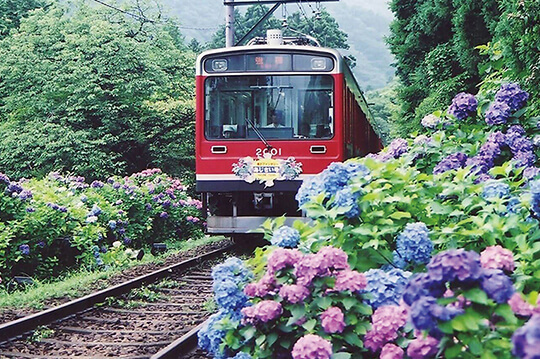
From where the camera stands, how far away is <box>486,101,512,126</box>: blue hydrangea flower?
5.13 meters

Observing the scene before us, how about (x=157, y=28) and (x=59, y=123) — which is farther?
(x=157, y=28)

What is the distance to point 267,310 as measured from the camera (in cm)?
307

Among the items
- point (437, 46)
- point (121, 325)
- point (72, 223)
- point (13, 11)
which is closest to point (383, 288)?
point (121, 325)

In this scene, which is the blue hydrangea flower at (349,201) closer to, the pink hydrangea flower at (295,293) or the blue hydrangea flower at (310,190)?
the blue hydrangea flower at (310,190)

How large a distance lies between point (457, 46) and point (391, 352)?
832 cm

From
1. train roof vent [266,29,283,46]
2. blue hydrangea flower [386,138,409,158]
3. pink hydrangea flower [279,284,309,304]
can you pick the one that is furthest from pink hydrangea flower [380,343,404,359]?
train roof vent [266,29,283,46]

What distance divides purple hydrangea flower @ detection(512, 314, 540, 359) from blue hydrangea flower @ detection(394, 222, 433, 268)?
1.38m

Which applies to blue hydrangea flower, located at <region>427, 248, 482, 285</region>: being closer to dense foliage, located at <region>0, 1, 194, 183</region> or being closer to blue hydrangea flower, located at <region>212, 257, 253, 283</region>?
blue hydrangea flower, located at <region>212, 257, 253, 283</region>

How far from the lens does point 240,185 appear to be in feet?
35.5

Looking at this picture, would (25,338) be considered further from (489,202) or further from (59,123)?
(59,123)

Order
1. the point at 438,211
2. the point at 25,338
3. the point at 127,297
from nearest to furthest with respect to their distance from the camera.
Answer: the point at 438,211
the point at 25,338
the point at 127,297

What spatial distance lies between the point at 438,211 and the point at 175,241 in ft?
38.7

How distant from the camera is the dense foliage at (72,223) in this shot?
8656mm

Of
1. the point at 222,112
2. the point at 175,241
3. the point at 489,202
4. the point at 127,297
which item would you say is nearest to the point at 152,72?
the point at 175,241
